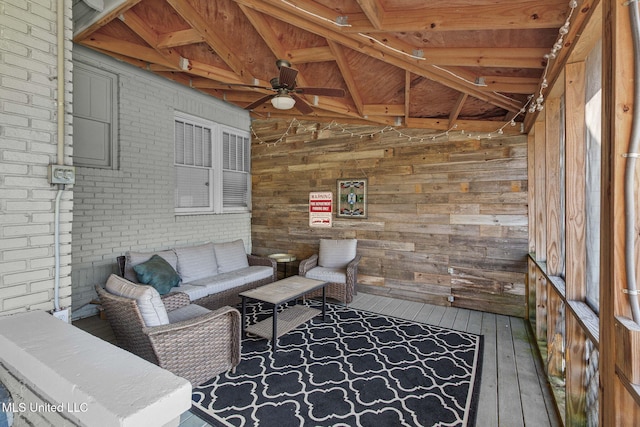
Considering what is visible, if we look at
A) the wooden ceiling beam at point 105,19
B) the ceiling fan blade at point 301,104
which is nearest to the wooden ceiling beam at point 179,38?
the wooden ceiling beam at point 105,19

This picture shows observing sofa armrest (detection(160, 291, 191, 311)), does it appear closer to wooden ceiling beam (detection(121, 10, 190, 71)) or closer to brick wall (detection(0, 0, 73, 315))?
brick wall (detection(0, 0, 73, 315))

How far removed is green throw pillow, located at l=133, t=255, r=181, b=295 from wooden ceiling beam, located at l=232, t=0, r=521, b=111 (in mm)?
3011

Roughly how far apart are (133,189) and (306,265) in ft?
9.05

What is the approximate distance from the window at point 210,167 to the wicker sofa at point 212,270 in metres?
0.96

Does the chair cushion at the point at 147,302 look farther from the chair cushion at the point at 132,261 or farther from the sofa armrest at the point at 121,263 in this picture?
the sofa armrest at the point at 121,263

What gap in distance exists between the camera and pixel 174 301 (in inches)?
125

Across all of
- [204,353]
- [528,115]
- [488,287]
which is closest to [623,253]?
[204,353]

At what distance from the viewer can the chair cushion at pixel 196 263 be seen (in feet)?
14.1

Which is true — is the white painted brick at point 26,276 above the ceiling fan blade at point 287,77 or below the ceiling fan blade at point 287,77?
below

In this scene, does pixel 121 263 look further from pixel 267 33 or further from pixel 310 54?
pixel 310 54

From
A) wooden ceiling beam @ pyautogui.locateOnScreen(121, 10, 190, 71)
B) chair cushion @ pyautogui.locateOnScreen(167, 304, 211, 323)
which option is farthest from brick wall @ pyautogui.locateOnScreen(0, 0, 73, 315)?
wooden ceiling beam @ pyautogui.locateOnScreen(121, 10, 190, 71)

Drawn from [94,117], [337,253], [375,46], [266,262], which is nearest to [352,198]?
[337,253]

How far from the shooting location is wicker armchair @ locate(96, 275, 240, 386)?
231 cm

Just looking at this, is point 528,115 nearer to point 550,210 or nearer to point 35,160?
point 550,210
